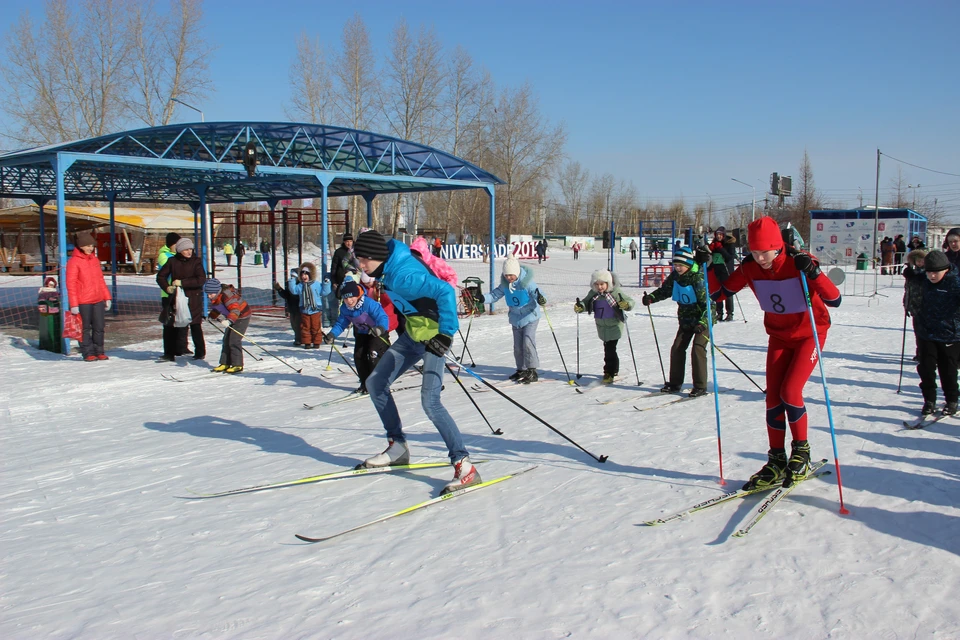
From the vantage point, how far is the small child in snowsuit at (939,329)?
6391mm

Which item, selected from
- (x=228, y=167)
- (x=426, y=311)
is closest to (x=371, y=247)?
(x=426, y=311)

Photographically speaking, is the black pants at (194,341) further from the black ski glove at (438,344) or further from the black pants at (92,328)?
the black ski glove at (438,344)

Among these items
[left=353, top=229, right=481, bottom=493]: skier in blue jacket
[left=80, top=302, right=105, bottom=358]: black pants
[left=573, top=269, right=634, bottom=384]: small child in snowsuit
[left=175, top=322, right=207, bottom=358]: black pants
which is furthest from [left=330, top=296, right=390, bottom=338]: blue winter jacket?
[left=80, top=302, right=105, bottom=358]: black pants

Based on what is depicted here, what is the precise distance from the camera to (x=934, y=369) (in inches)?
261

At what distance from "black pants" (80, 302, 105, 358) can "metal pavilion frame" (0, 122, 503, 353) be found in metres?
0.49

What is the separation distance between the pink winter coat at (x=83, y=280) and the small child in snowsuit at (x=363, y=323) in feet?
14.9

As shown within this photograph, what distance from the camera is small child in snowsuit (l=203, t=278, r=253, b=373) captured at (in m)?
9.64

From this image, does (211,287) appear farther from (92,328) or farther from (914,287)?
(914,287)

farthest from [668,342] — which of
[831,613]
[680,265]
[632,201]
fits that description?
[632,201]

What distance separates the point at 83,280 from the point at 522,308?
6309 mm

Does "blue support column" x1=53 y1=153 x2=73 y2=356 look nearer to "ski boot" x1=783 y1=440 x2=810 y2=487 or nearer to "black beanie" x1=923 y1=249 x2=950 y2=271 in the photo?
"ski boot" x1=783 y1=440 x2=810 y2=487

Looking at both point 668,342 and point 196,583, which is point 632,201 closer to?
point 668,342

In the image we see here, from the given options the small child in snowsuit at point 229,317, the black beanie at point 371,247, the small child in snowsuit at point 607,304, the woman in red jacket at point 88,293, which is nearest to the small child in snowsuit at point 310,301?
the small child in snowsuit at point 229,317

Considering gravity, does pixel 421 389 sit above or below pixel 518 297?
below
